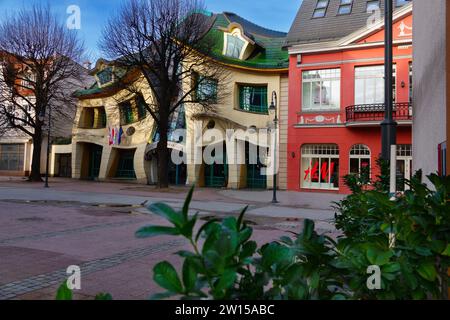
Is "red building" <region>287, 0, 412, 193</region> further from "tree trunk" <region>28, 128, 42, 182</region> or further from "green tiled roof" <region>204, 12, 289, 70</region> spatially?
"tree trunk" <region>28, 128, 42, 182</region>

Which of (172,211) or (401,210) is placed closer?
(172,211)

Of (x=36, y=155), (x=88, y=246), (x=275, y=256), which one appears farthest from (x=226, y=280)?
(x=36, y=155)

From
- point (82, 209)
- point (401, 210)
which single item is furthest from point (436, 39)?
point (82, 209)

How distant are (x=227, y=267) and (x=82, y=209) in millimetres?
14405

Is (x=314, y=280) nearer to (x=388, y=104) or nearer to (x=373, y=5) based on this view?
(x=388, y=104)

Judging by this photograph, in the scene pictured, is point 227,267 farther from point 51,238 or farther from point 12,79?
point 12,79

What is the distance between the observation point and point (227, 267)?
156 cm

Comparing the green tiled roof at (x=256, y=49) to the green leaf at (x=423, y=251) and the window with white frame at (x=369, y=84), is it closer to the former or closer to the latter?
the window with white frame at (x=369, y=84)

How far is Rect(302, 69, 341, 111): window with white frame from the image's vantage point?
26.2 metres

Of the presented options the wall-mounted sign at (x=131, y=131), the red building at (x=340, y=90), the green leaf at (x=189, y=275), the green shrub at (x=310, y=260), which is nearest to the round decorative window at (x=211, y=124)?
the red building at (x=340, y=90)

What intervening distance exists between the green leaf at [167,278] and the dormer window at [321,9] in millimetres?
29117

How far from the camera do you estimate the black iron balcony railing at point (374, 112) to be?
Result: 77.1 feet

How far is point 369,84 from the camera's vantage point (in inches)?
987

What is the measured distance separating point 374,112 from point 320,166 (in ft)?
15.8
